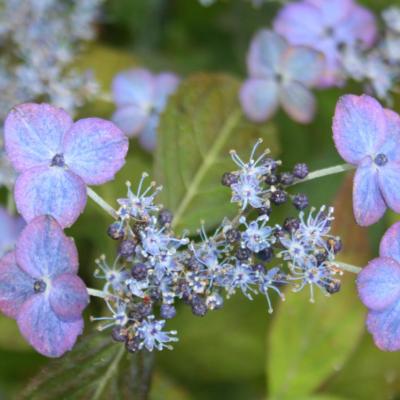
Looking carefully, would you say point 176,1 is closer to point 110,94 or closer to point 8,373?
point 110,94

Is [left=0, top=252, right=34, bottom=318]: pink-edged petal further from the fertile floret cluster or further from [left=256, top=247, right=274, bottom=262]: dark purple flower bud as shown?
[left=256, top=247, right=274, bottom=262]: dark purple flower bud

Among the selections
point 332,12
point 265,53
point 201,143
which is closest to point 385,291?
point 201,143

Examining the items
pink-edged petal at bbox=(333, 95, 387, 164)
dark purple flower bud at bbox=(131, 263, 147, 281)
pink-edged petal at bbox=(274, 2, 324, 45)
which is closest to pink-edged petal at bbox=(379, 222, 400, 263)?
pink-edged petal at bbox=(333, 95, 387, 164)

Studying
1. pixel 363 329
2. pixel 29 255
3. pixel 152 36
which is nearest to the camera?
pixel 29 255

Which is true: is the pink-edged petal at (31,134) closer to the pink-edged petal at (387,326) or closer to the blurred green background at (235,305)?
the blurred green background at (235,305)

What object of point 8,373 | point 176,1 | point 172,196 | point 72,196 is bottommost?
point 8,373

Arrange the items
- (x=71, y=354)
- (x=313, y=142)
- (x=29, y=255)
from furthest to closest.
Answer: (x=313, y=142) → (x=71, y=354) → (x=29, y=255)

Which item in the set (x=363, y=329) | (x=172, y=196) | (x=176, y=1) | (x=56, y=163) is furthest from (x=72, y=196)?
(x=176, y=1)
